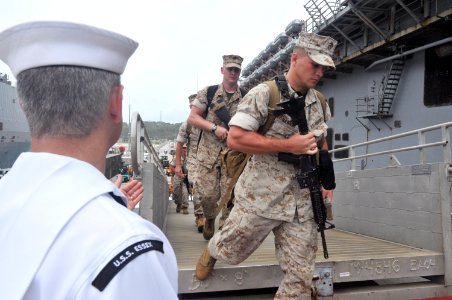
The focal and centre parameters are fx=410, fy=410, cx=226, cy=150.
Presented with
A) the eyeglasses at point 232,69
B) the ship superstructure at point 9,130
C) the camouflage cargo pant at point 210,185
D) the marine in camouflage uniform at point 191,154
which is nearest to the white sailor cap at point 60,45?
the eyeglasses at point 232,69

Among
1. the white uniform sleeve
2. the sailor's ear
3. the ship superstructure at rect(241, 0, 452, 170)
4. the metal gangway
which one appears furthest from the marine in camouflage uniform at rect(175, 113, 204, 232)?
the ship superstructure at rect(241, 0, 452, 170)

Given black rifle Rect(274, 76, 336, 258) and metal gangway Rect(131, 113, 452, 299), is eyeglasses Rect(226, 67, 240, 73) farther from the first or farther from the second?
black rifle Rect(274, 76, 336, 258)

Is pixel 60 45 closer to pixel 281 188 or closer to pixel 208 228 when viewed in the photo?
pixel 281 188

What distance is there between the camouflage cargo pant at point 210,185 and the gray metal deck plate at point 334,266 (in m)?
0.49

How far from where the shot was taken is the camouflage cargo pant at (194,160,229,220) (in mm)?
4922

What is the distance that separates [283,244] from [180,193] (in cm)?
639

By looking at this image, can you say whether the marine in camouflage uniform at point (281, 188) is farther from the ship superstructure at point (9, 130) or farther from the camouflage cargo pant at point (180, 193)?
the ship superstructure at point (9, 130)

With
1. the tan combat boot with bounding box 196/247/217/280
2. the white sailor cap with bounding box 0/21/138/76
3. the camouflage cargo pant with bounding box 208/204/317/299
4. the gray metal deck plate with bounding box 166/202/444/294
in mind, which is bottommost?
the gray metal deck plate with bounding box 166/202/444/294

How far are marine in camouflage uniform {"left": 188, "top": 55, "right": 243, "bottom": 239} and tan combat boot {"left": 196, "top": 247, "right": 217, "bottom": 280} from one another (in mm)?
1397

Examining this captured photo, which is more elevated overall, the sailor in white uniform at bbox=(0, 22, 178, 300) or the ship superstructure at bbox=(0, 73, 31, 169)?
the ship superstructure at bbox=(0, 73, 31, 169)

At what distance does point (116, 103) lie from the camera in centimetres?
108

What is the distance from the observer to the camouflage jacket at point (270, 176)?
3.05m

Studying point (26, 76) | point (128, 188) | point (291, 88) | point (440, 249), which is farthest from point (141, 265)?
point (440, 249)

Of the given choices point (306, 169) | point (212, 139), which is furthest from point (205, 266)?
point (212, 139)
